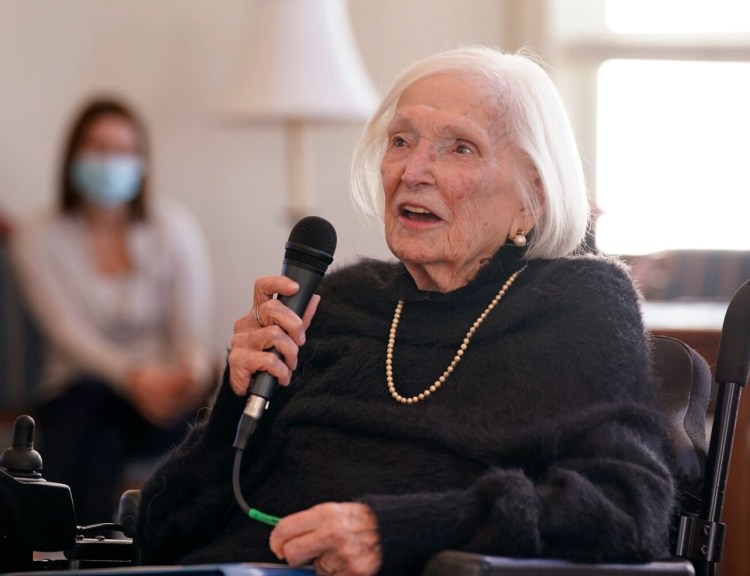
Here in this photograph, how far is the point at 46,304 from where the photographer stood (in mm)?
3928

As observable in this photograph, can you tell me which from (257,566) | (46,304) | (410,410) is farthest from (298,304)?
(46,304)

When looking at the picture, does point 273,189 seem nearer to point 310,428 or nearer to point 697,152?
point 697,152

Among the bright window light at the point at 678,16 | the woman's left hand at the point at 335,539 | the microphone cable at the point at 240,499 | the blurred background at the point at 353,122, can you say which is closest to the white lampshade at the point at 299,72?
the blurred background at the point at 353,122

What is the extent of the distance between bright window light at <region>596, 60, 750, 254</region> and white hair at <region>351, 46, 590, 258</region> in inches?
106

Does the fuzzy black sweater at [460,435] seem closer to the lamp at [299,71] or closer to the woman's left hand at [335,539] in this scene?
the woman's left hand at [335,539]

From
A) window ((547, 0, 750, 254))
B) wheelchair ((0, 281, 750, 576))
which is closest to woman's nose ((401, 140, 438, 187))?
wheelchair ((0, 281, 750, 576))

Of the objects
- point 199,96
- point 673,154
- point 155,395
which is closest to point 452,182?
point 155,395

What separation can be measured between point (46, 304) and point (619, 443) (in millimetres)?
2747

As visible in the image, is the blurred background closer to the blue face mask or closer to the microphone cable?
the blue face mask

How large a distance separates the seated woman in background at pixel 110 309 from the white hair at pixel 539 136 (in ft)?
7.15

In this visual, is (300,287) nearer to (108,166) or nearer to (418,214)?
(418,214)

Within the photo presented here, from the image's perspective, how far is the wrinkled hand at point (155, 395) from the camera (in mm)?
3779

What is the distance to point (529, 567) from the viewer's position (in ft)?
4.53

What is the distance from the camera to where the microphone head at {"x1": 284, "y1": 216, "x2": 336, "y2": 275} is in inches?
63.2
